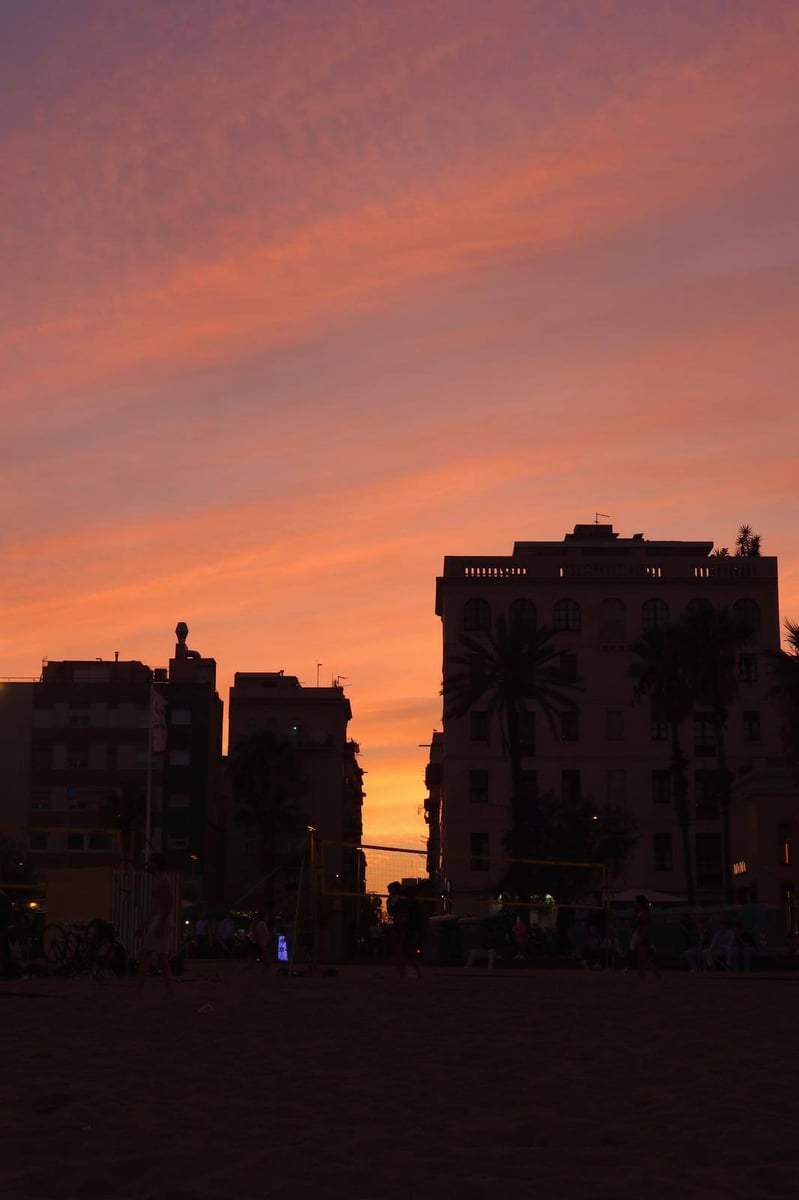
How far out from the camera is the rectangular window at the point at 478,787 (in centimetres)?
9994

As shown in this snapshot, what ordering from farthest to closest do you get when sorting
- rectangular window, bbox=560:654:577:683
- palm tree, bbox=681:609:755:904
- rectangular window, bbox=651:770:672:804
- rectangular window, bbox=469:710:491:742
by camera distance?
rectangular window, bbox=560:654:577:683 < rectangular window, bbox=469:710:491:742 < rectangular window, bbox=651:770:672:804 < palm tree, bbox=681:609:755:904

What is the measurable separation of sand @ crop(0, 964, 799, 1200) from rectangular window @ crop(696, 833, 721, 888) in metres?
78.7

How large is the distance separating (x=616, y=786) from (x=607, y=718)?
14.5ft

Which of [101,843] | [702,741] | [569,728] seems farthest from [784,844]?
[101,843]

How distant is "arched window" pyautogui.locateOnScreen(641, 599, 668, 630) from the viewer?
103m

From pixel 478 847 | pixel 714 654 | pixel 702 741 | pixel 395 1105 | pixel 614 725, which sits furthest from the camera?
pixel 614 725

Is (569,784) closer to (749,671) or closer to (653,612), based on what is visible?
(653,612)

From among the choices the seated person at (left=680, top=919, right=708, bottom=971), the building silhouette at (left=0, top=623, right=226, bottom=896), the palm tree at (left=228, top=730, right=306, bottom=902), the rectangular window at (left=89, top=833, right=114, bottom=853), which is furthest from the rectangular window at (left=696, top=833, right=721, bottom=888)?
the seated person at (left=680, top=919, right=708, bottom=971)

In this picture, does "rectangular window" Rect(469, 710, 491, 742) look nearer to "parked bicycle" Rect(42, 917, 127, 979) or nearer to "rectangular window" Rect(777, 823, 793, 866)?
"rectangular window" Rect(777, 823, 793, 866)

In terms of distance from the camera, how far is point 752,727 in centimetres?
10150

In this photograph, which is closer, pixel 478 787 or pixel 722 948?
pixel 722 948

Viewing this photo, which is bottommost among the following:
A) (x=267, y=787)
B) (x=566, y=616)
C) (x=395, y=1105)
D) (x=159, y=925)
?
(x=395, y=1105)

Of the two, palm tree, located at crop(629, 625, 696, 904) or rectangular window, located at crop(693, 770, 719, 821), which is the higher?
palm tree, located at crop(629, 625, 696, 904)

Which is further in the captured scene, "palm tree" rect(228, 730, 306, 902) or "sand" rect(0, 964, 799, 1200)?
"palm tree" rect(228, 730, 306, 902)
